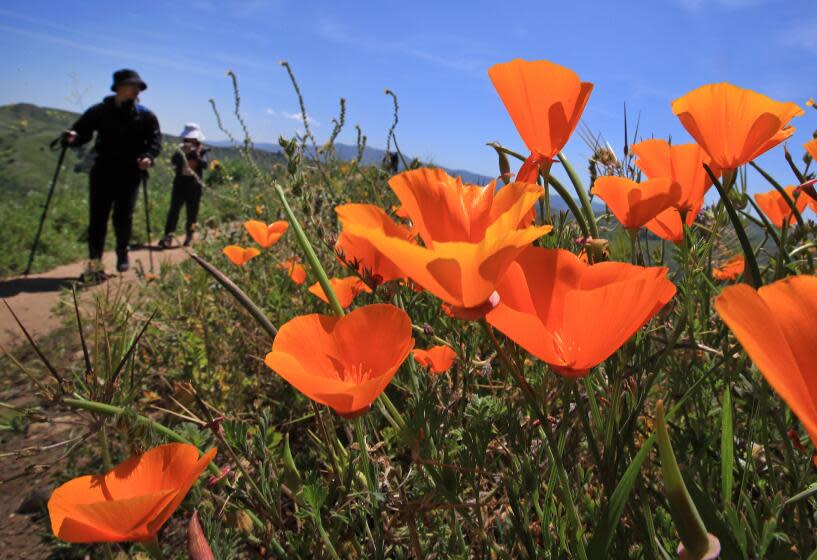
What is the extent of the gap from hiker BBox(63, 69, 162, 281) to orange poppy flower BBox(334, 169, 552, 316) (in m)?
6.19

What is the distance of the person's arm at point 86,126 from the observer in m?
5.90

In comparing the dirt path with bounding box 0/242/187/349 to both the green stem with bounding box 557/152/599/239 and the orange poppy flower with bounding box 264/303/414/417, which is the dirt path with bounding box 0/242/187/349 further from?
the green stem with bounding box 557/152/599/239

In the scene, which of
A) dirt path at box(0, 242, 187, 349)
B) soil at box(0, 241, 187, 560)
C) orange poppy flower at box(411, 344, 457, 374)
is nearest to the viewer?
orange poppy flower at box(411, 344, 457, 374)

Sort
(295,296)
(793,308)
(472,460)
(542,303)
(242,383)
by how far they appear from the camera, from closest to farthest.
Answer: (793,308)
(542,303)
(472,460)
(242,383)
(295,296)

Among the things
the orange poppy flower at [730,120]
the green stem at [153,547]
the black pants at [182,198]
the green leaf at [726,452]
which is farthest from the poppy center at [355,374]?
the black pants at [182,198]

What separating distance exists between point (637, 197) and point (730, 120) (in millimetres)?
199

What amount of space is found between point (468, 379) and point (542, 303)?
0.34 m

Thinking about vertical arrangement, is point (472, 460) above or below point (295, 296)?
above

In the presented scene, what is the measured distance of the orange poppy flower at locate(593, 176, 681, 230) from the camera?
2.32ft

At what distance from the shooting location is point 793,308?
390mm

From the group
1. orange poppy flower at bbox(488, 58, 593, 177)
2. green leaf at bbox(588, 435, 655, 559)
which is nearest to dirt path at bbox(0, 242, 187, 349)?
orange poppy flower at bbox(488, 58, 593, 177)

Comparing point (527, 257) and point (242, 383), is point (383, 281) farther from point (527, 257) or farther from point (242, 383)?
point (242, 383)

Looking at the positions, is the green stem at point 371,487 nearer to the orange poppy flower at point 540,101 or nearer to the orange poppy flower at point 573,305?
the orange poppy flower at point 573,305

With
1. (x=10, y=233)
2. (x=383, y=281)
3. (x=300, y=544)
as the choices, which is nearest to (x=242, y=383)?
(x=300, y=544)
